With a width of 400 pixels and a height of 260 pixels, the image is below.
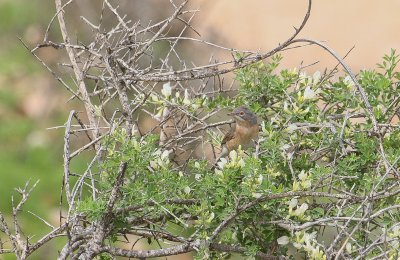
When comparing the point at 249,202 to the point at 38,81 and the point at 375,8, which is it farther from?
the point at 375,8

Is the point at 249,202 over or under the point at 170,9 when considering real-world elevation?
under

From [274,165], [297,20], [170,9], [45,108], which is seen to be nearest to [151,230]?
[274,165]

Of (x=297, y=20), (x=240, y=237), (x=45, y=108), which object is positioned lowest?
(x=240, y=237)

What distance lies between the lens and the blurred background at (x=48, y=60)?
8719 millimetres

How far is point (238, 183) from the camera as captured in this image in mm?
2992

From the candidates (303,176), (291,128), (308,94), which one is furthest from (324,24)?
(303,176)

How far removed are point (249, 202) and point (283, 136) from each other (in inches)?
15.1

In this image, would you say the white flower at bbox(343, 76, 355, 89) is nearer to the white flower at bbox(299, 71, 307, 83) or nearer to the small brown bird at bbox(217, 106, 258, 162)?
the white flower at bbox(299, 71, 307, 83)

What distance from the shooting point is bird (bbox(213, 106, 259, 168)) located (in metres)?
3.54

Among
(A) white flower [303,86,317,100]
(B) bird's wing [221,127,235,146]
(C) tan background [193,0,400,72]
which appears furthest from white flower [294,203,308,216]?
(C) tan background [193,0,400,72]

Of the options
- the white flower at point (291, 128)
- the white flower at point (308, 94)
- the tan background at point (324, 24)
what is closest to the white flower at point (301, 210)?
the white flower at point (291, 128)

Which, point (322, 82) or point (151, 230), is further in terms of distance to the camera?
point (322, 82)

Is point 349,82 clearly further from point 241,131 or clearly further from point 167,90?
Answer: point 167,90

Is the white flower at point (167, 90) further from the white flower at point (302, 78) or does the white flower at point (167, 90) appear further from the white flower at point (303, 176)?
the white flower at point (303, 176)
